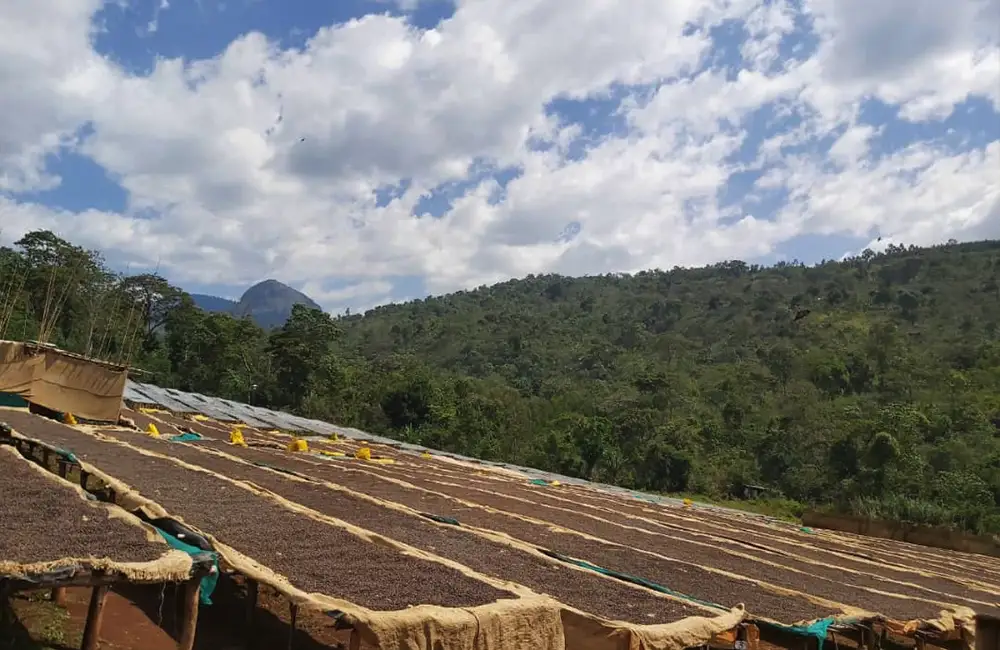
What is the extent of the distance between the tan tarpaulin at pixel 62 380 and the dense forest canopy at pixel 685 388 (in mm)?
1920

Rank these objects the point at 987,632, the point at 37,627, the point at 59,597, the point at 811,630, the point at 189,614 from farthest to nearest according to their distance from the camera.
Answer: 1. the point at 987,632
2. the point at 59,597
3. the point at 37,627
4. the point at 811,630
5. the point at 189,614

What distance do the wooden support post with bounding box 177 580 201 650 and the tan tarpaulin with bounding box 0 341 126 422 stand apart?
497 inches

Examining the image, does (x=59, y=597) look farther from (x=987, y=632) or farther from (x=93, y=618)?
(x=987, y=632)

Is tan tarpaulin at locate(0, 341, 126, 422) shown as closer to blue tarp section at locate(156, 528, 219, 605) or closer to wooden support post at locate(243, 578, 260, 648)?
wooden support post at locate(243, 578, 260, 648)

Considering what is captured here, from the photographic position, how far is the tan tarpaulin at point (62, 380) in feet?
49.2

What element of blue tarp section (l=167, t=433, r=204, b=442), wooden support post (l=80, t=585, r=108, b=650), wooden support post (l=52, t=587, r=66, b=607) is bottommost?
wooden support post (l=52, t=587, r=66, b=607)

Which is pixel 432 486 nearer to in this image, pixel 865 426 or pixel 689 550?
pixel 689 550

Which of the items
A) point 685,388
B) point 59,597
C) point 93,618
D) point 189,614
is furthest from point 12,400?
point 685,388

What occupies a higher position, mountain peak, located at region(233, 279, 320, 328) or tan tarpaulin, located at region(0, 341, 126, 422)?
mountain peak, located at region(233, 279, 320, 328)

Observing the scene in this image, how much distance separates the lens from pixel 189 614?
4.76m

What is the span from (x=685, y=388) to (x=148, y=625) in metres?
37.8

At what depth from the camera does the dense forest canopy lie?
91.3 ft

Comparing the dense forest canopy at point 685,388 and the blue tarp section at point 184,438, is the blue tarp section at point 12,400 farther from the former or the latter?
the blue tarp section at point 184,438

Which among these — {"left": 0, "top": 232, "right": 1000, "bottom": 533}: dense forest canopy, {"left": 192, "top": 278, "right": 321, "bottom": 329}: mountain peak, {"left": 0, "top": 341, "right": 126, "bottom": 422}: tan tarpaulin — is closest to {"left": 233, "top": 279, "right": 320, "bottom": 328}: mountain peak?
{"left": 192, "top": 278, "right": 321, "bottom": 329}: mountain peak
